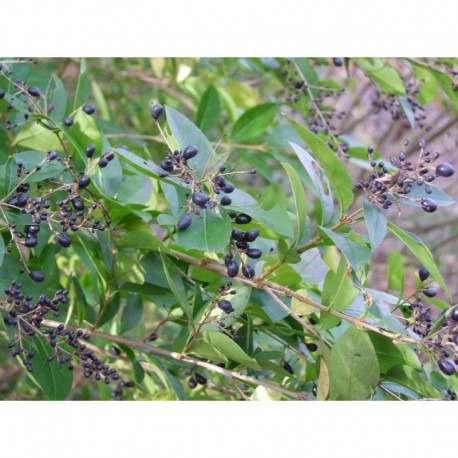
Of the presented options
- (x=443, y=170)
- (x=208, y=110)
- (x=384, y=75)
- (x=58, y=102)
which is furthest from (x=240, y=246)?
(x=208, y=110)

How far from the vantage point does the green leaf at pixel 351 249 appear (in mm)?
722

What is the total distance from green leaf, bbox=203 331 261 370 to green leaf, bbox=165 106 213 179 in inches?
7.5

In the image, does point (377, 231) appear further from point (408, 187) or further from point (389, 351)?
point (389, 351)

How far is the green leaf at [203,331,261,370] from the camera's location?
77 cm

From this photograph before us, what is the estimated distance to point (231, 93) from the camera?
218cm

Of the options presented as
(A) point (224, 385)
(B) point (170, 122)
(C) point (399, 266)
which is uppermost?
(B) point (170, 122)

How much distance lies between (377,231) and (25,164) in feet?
1.50

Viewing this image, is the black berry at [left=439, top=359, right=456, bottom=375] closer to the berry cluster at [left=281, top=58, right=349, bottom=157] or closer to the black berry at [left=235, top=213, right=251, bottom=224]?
the black berry at [left=235, top=213, right=251, bottom=224]

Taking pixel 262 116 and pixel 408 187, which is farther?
pixel 262 116

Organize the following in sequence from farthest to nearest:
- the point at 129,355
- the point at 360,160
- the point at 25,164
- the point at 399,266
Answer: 1. the point at 360,160
2. the point at 399,266
3. the point at 129,355
4. the point at 25,164

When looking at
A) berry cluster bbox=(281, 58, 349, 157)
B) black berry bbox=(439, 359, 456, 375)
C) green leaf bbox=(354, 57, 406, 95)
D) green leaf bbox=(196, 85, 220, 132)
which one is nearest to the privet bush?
black berry bbox=(439, 359, 456, 375)

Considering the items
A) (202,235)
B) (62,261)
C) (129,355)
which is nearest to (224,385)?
(129,355)

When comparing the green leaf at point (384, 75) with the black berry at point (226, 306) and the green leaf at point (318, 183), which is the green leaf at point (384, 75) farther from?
the black berry at point (226, 306)

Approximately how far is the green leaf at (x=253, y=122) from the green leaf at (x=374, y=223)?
894mm
